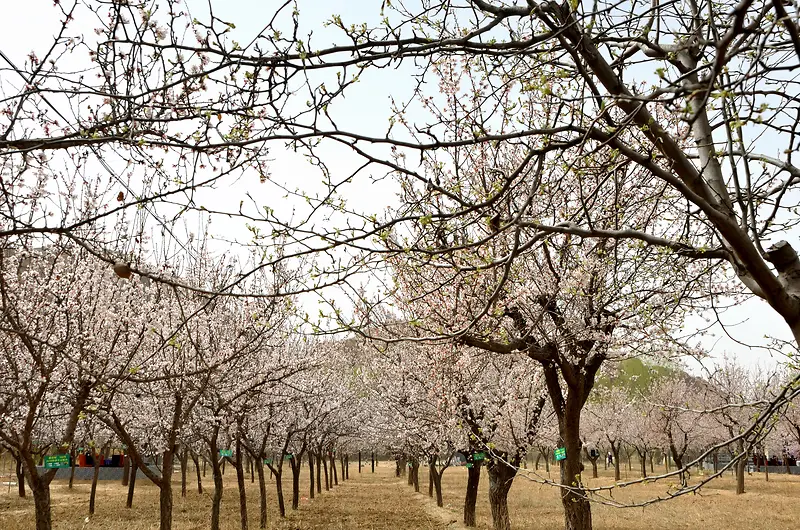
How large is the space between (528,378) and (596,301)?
7.16 meters

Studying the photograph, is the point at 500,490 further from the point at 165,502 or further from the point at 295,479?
the point at 295,479

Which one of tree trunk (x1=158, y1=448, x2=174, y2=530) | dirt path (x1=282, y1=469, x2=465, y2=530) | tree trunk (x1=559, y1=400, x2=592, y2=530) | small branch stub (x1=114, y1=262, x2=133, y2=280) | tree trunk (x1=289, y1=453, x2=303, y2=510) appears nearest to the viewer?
small branch stub (x1=114, y1=262, x2=133, y2=280)

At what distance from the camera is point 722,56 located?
6.63ft

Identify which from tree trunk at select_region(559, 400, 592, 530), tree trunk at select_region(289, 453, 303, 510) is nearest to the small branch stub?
tree trunk at select_region(559, 400, 592, 530)

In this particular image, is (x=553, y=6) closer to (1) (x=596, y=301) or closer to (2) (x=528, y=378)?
(1) (x=596, y=301)

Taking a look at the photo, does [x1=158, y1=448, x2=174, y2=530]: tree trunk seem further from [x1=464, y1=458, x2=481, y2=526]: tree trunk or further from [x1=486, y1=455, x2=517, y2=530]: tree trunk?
[x1=464, y1=458, x2=481, y2=526]: tree trunk

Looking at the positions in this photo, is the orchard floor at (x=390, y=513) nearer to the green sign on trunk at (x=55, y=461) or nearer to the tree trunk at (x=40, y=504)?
the green sign on trunk at (x=55, y=461)

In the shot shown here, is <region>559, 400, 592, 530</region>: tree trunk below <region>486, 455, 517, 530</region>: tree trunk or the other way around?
the other way around

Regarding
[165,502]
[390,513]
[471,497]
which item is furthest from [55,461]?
[390,513]

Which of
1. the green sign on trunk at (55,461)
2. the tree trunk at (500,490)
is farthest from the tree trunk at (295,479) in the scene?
the green sign on trunk at (55,461)

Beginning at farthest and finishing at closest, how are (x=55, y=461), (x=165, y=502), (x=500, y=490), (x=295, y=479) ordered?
(x=295, y=479), (x=500, y=490), (x=165, y=502), (x=55, y=461)

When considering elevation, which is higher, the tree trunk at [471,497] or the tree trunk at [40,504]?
the tree trunk at [40,504]

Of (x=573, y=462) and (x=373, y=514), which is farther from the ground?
(x=573, y=462)

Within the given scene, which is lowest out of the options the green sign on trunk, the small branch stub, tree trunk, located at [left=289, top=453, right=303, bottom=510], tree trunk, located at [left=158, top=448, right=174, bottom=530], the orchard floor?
the orchard floor
